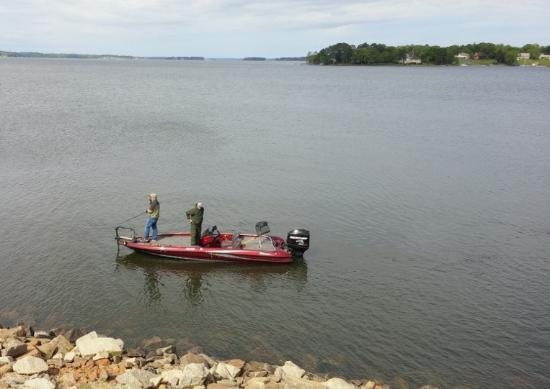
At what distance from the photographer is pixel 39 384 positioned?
1031 centimetres

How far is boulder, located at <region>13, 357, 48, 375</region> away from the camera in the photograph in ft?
35.7

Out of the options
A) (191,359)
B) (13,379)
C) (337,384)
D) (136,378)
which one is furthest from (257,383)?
(13,379)

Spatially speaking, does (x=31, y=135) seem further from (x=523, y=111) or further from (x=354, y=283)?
(x=523, y=111)

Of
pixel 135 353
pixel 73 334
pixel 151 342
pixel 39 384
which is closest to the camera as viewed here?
pixel 39 384

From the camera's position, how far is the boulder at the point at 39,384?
10250 millimetres

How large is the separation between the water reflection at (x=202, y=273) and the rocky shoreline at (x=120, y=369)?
4.03 meters

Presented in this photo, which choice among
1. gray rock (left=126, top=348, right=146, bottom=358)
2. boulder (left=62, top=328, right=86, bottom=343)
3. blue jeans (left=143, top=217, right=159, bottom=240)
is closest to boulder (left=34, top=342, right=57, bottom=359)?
boulder (left=62, top=328, right=86, bottom=343)

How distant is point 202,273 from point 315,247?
15.2 feet

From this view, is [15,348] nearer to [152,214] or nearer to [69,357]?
[69,357]

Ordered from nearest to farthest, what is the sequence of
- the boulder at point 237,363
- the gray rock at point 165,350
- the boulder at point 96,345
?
the boulder at point 96,345, the boulder at point 237,363, the gray rock at point 165,350

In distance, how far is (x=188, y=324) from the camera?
48.8 feet

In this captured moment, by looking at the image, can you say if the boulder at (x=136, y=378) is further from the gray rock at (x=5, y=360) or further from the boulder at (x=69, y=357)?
the gray rock at (x=5, y=360)

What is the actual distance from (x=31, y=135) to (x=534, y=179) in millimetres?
35200

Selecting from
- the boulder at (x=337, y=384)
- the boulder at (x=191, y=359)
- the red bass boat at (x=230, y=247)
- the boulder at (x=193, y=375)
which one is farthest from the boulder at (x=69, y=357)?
the red bass boat at (x=230, y=247)
